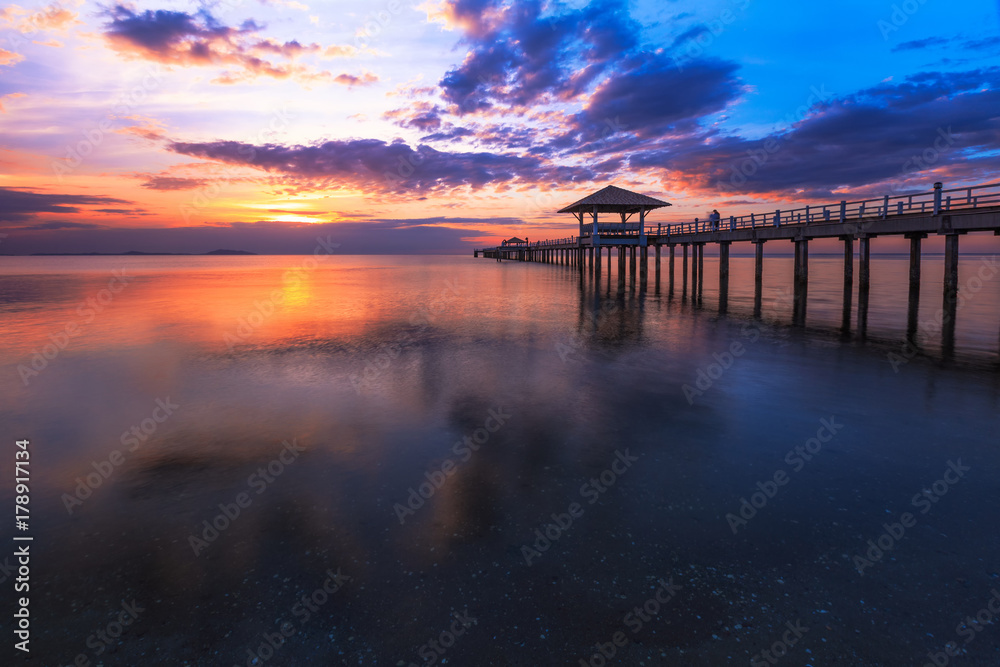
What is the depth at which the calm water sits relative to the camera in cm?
386

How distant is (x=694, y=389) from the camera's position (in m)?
10.8

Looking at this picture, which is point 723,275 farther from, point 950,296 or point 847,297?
point 950,296

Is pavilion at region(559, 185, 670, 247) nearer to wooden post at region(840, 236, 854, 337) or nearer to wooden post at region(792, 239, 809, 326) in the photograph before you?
wooden post at region(792, 239, 809, 326)

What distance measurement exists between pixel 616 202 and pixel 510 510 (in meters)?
39.7

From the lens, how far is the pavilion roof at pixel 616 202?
4206 cm

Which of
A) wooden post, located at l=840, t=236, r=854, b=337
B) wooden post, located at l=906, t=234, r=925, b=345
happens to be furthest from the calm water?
wooden post, located at l=906, t=234, r=925, b=345

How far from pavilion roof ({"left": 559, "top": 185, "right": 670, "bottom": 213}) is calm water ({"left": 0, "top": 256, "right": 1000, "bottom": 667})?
31114 mm

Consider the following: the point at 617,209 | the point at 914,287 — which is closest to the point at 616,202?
the point at 617,209

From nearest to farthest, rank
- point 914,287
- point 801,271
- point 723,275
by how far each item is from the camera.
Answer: point 914,287 < point 801,271 < point 723,275

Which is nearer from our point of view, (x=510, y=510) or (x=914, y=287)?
(x=510, y=510)

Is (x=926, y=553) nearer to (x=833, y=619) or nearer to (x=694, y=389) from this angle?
(x=833, y=619)

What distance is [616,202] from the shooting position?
4194 cm

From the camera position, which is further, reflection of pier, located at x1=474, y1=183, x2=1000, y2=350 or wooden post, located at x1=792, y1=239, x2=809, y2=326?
wooden post, located at x1=792, y1=239, x2=809, y2=326

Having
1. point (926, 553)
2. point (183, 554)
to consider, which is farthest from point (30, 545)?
point (926, 553)
